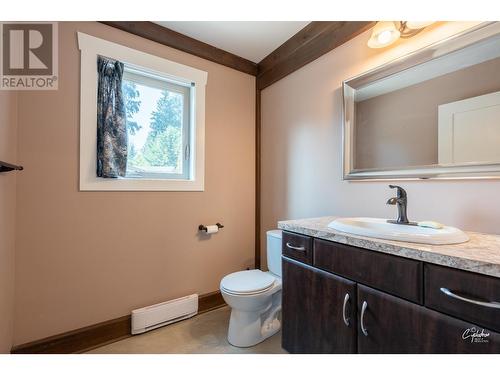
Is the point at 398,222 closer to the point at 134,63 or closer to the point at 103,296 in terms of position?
the point at 103,296

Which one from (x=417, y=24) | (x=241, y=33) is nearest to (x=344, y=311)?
(x=417, y=24)

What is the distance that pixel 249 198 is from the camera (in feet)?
7.84

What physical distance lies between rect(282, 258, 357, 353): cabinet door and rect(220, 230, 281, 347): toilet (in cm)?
23

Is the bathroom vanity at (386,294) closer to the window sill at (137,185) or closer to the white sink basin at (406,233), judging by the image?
the white sink basin at (406,233)

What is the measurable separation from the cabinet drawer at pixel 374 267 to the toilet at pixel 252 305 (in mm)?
541

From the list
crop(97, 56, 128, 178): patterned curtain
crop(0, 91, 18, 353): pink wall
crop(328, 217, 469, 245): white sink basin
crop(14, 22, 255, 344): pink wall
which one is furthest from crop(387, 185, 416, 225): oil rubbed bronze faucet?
crop(0, 91, 18, 353): pink wall

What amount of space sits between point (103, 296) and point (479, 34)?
263 centimetres

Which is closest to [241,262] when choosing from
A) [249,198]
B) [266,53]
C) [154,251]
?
[249,198]

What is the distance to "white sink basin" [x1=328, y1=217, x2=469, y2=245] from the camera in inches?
34.8

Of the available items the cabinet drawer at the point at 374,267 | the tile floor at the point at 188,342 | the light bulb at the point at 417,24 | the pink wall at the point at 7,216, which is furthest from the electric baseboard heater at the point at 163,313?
the light bulb at the point at 417,24

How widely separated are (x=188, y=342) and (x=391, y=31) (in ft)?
7.77

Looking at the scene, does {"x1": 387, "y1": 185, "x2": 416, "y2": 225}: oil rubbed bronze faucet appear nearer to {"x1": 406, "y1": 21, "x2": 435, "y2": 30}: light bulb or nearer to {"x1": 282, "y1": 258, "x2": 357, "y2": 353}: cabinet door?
{"x1": 282, "y1": 258, "x2": 357, "y2": 353}: cabinet door

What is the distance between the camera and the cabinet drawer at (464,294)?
68 cm
